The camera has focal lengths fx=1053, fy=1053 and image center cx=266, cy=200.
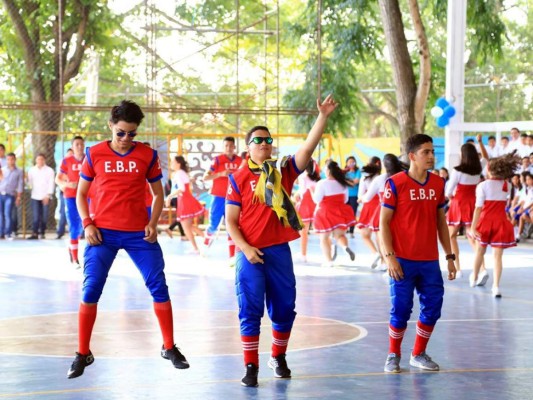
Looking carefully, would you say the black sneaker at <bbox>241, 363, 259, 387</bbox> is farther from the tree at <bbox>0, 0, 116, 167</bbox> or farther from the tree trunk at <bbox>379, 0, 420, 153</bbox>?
the tree at <bbox>0, 0, 116, 167</bbox>

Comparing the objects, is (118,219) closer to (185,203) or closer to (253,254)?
(253,254)

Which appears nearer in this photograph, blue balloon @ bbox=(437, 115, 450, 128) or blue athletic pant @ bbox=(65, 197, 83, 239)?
blue athletic pant @ bbox=(65, 197, 83, 239)

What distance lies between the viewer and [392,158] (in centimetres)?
1347

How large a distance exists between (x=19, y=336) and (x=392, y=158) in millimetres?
5685

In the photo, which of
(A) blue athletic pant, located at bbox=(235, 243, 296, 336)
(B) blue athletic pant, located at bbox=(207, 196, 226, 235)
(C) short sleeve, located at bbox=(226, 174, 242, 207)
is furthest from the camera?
(B) blue athletic pant, located at bbox=(207, 196, 226, 235)

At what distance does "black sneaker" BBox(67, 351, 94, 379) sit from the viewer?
7.61 metres

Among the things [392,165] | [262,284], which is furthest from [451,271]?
[392,165]

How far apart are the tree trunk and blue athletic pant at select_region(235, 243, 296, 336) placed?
58.2ft

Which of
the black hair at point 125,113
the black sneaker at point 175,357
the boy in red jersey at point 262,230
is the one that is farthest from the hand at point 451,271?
the black hair at point 125,113

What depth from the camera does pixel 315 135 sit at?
24.1ft

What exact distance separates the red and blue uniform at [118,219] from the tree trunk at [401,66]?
17557 millimetres

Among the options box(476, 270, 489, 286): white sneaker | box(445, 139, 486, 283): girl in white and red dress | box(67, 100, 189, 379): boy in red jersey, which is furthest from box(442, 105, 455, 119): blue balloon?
box(67, 100, 189, 379): boy in red jersey

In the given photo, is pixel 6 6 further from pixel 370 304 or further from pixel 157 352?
pixel 157 352

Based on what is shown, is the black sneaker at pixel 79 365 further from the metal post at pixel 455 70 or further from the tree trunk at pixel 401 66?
the metal post at pixel 455 70
